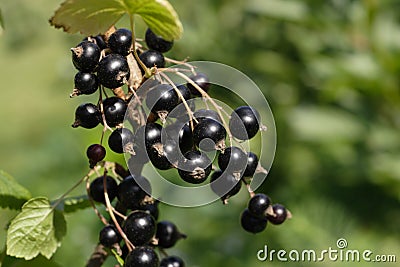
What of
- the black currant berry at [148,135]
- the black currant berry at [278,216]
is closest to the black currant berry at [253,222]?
the black currant berry at [278,216]

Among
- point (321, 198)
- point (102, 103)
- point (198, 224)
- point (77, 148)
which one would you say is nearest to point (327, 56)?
point (321, 198)

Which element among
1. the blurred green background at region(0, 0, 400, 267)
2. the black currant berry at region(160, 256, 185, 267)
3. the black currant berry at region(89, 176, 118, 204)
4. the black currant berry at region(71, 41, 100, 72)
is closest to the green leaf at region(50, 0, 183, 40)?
the black currant berry at region(71, 41, 100, 72)

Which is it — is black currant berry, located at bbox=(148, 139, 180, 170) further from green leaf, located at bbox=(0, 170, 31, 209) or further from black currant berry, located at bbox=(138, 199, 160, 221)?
green leaf, located at bbox=(0, 170, 31, 209)

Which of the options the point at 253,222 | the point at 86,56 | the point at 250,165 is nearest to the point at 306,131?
the point at 253,222

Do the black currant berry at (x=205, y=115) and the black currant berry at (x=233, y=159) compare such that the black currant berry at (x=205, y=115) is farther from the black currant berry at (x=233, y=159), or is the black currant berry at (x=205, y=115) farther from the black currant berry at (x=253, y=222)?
the black currant berry at (x=253, y=222)

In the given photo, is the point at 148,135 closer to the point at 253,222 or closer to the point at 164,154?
the point at 164,154

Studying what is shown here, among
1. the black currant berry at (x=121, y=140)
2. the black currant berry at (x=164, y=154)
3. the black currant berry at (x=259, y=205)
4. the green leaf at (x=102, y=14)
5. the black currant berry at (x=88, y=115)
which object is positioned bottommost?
the black currant berry at (x=259, y=205)
